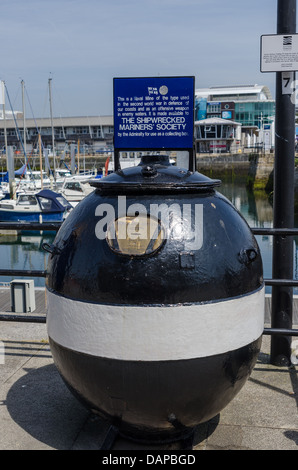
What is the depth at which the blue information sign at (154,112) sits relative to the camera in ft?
15.8

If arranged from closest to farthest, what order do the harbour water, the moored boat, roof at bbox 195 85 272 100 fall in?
the harbour water → the moored boat → roof at bbox 195 85 272 100

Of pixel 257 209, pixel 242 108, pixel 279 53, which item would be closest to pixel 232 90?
pixel 242 108

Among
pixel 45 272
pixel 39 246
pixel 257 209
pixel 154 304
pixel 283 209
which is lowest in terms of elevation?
pixel 39 246

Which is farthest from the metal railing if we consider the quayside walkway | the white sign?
the white sign

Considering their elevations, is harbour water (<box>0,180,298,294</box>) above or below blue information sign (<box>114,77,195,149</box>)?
below

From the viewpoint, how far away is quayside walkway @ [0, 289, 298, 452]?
342cm

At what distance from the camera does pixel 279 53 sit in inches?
182

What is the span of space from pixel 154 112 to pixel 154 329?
2.53m

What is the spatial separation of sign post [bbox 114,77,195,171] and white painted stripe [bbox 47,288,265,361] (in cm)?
198

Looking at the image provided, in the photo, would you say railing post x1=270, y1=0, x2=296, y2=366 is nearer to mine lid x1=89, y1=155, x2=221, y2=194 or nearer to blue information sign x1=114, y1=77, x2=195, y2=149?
blue information sign x1=114, y1=77, x2=195, y2=149

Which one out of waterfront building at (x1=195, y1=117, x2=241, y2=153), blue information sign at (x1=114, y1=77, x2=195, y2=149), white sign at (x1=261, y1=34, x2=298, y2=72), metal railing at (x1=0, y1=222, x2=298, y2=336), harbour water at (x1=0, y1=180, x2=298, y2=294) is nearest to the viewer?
metal railing at (x1=0, y1=222, x2=298, y2=336)

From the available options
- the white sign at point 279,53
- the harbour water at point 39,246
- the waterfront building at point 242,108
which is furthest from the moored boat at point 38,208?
the waterfront building at point 242,108

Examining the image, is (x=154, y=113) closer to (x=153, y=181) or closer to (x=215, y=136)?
(x=153, y=181)
